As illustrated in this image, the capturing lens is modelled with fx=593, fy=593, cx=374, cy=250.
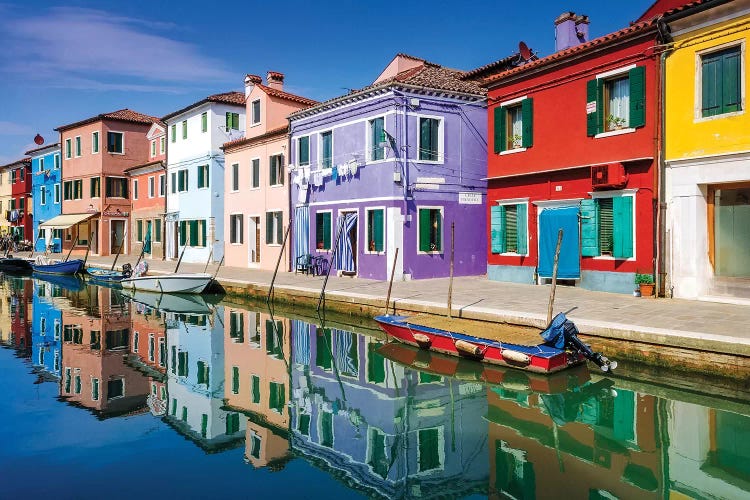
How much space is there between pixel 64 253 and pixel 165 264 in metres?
15.6

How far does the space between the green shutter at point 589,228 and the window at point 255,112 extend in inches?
686

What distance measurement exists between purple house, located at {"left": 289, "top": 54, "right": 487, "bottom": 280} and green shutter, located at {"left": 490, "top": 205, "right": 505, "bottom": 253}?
7.69ft

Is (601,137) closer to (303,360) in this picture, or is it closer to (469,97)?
(469,97)

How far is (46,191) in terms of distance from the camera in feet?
156

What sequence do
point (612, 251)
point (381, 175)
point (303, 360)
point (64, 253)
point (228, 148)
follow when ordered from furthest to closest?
point (64, 253)
point (228, 148)
point (381, 175)
point (612, 251)
point (303, 360)

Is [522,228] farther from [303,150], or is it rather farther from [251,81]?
[251,81]

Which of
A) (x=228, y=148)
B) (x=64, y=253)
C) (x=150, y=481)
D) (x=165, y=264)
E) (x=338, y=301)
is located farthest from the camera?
(x=64, y=253)

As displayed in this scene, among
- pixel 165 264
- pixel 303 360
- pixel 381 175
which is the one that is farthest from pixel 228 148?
pixel 303 360

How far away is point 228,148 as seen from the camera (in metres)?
30.1

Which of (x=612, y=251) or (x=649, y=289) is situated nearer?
(x=649, y=289)

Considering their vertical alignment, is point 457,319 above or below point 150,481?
above

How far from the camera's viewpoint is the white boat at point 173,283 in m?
22.4

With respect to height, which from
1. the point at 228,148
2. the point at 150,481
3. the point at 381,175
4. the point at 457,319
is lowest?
the point at 150,481

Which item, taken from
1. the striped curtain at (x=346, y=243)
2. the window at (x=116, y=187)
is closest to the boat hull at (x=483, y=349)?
the striped curtain at (x=346, y=243)
